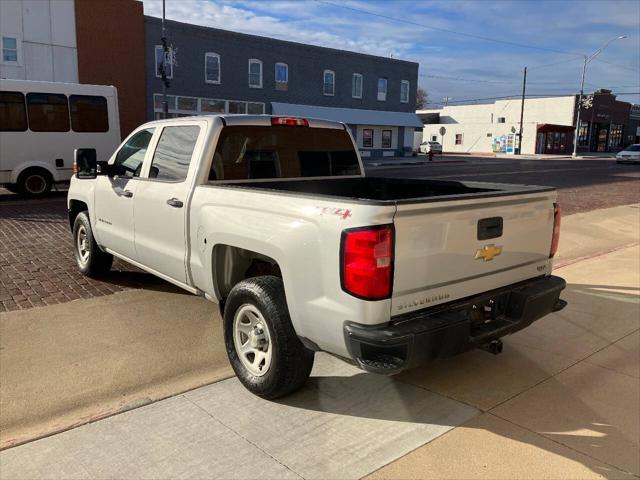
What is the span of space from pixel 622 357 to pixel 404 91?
43.5 metres

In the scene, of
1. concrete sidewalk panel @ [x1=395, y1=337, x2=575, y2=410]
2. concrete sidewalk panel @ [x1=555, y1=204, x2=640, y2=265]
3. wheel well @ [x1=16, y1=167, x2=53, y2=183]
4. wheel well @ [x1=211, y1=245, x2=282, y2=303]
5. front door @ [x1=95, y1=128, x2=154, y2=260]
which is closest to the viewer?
concrete sidewalk panel @ [x1=395, y1=337, x2=575, y2=410]

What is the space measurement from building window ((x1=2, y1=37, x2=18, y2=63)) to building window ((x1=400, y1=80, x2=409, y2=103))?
28.6 meters

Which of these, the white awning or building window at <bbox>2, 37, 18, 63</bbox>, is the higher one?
building window at <bbox>2, 37, 18, 63</bbox>

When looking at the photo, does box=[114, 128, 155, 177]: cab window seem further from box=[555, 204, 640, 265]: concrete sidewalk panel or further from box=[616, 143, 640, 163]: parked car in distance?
box=[616, 143, 640, 163]: parked car in distance

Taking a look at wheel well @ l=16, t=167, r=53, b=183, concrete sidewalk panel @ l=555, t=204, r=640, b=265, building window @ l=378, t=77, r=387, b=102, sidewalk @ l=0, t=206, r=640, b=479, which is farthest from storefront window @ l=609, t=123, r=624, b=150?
sidewalk @ l=0, t=206, r=640, b=479

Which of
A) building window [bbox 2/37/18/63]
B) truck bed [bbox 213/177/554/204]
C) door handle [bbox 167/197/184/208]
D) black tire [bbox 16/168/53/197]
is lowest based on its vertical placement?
black tire [bbox 16/168/53/197]

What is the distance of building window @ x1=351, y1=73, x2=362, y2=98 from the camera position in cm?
4180

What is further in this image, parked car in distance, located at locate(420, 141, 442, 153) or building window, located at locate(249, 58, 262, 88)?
parked car in distance, located at locate(420, 141, 442, 153)

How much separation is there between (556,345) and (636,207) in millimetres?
11964

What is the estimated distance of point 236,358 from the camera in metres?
4.04

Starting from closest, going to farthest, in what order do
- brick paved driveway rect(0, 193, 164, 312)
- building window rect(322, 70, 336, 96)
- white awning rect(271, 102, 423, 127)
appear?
brick paved driveway rect(0, 193, 164, 312)
white awning rect(271, 102, 423, 127)
building window rect(322, 70, 336, 96)

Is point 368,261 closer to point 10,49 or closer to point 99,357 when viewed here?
point 99,357

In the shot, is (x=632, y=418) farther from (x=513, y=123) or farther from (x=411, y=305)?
(x=513, y=123)

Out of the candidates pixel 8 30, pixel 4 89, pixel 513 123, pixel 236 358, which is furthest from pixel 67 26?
pixel 513 123
